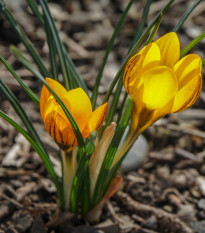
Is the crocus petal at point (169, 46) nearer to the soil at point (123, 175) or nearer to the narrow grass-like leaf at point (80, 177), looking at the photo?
the narrow grass-like leaf at point (80, 177)

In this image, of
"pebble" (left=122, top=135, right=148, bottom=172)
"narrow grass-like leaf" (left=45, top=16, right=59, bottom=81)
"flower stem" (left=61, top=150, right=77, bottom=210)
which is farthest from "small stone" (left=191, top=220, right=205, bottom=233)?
"narrow grass-like leaf" (left=45, top=16, right=59, bottom=81)

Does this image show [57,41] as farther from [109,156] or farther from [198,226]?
[198,226]

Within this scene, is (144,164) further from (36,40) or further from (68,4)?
(68,4)

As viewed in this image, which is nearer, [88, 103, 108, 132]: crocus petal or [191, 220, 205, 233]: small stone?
[88, 103, 108, 132]: crocus petal

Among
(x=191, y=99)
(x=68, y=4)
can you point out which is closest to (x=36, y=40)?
(x=68, y=4)

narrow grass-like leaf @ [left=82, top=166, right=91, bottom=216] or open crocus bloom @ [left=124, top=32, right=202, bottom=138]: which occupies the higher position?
open crocus bloom @ [left=124, top=32, right=202, bottom=138]

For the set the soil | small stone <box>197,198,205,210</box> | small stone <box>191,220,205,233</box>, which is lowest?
small stone <box>191,220,205,233</box>

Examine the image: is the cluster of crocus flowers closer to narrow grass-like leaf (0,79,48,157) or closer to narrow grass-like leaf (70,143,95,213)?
narrow grass-like leaf (70,143,95,213)
